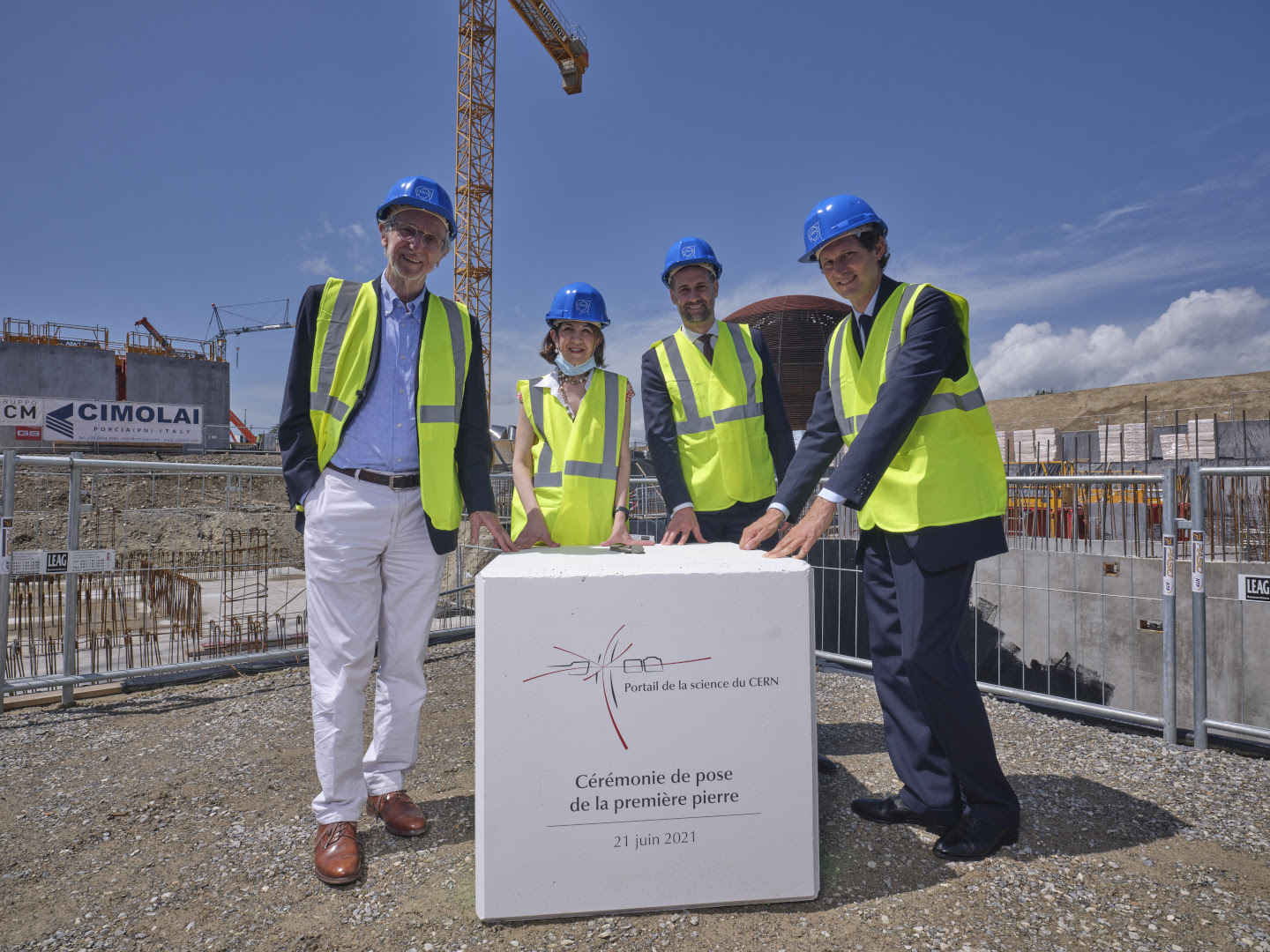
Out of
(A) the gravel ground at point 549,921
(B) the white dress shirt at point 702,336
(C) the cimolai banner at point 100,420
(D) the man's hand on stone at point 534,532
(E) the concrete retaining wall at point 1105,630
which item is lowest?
(E) the concrete retaining wall at point 1105,630

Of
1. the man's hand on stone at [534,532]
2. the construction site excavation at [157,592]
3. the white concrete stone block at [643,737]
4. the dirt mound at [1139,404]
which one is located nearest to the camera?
the white concrete stone block at [643,737]

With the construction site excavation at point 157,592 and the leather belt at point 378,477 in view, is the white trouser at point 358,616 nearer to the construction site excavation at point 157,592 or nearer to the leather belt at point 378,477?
the leather belt at point 378,477

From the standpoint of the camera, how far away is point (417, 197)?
2527 mm

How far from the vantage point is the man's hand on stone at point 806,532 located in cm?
218

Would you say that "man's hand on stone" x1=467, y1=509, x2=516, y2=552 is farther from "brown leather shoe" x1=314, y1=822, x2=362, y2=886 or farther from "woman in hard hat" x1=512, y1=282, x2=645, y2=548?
"brown leather shoe" x1=314, y1=822, x2=362, y2=886

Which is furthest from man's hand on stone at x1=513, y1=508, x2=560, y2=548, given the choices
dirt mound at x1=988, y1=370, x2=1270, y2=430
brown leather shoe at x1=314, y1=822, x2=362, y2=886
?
dirt mound at x1=988, y1=370, x2=1270, y2=430

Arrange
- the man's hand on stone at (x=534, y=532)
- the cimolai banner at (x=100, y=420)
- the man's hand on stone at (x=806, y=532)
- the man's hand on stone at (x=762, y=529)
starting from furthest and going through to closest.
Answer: the cimolai banner at (x=100, y=420) < the man's hand on stone at (x=534, y=532) < the man's hand on stone at (x=762, y=529) < the man's hand on stone at (x=806, y=532)

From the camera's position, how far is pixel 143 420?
96.4 feet

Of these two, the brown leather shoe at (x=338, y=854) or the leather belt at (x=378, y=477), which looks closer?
the brown leather shoe at (x=338, y=854)

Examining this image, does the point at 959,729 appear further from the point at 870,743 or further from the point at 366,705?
the point at 366,705

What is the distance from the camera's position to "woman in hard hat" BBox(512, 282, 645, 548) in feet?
10.1

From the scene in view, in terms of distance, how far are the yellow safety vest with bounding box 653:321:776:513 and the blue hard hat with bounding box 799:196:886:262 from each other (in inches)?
28.5

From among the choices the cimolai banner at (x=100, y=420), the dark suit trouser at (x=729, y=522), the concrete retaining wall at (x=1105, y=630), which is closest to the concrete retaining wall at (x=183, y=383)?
the cimolai banner at (x=100, y=420)

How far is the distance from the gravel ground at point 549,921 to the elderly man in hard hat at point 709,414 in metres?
1.41
